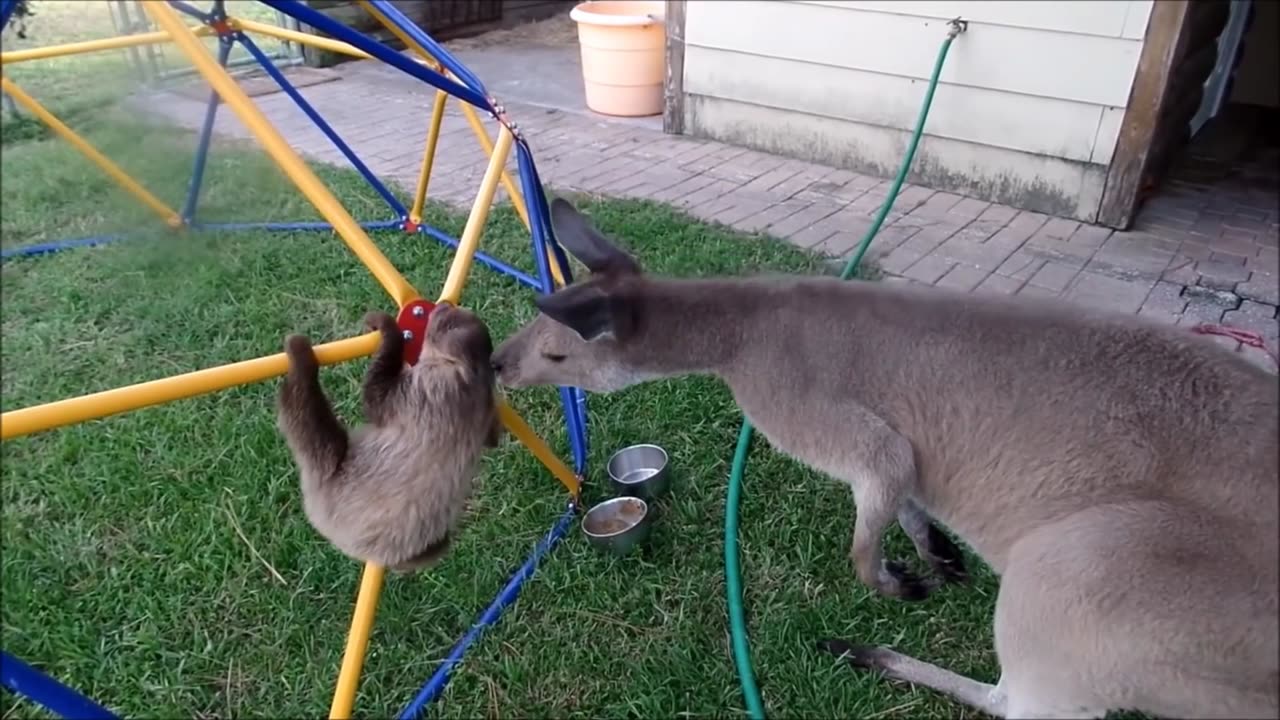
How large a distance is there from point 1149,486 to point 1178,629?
326 millimetres

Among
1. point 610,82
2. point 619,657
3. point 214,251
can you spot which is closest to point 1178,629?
point 619,657

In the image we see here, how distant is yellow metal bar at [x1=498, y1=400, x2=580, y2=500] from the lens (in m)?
2.88

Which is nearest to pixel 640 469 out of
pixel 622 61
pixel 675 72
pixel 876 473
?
pixel 876 473

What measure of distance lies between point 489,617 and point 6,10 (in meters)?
2.03

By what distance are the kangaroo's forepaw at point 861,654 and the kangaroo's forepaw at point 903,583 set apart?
18cm

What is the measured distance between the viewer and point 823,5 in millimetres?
6504

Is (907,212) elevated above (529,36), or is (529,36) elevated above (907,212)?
(529,36)

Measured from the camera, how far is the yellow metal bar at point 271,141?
201cm

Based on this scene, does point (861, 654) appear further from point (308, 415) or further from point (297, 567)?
point (297, 567)

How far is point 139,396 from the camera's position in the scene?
1.84 metres

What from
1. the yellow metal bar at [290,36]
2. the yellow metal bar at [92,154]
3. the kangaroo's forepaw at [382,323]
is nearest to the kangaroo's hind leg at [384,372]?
the kangaroo's forepaw at [382,323]

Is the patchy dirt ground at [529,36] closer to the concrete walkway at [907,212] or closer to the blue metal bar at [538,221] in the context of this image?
the concrete walkway at [907,212]

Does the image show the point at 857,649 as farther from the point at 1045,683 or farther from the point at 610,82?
the point at 610,82

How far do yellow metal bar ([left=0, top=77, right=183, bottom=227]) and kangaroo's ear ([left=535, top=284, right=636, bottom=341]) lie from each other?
36.0 inches
